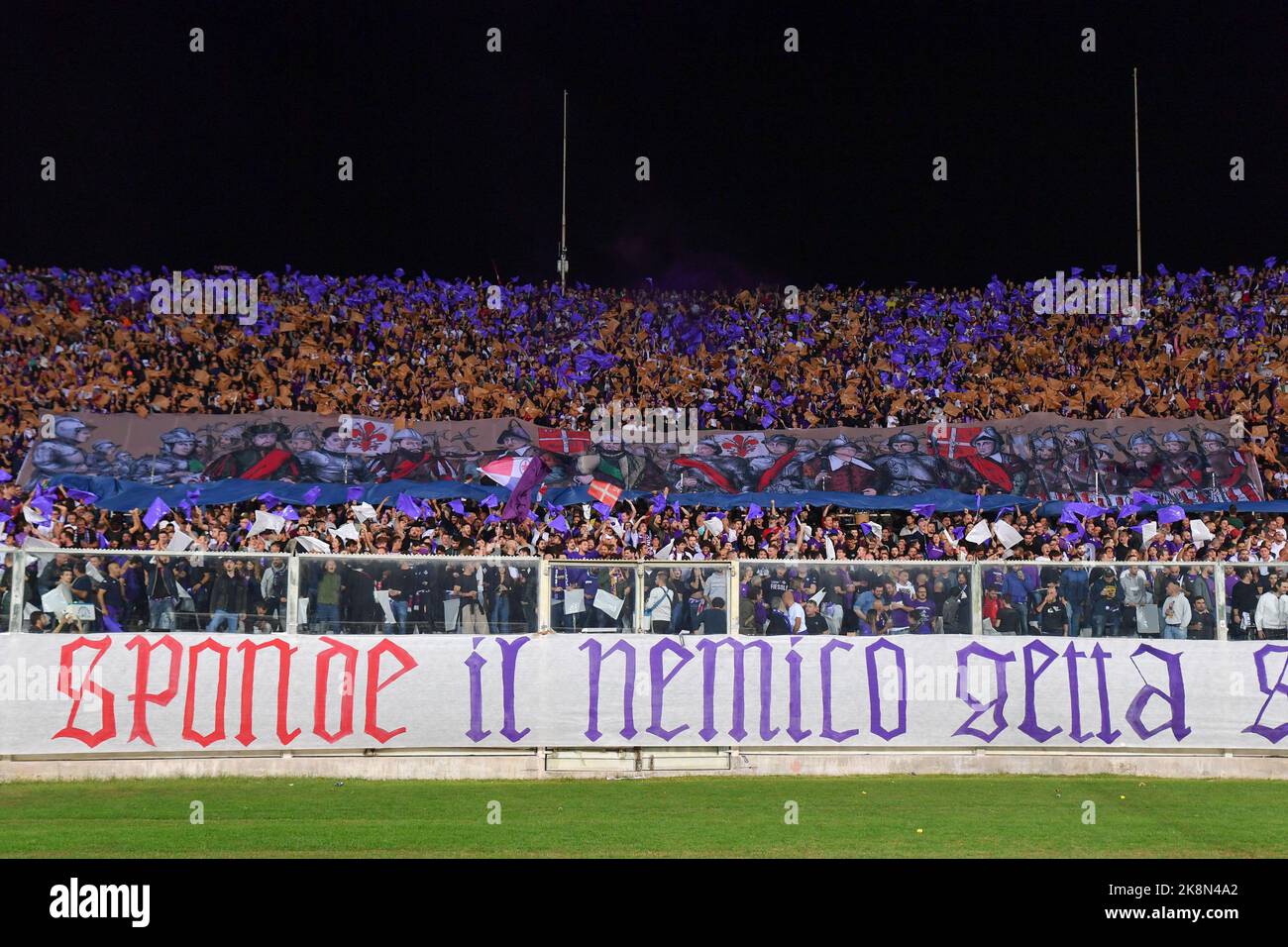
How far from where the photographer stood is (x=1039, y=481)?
1039 inches

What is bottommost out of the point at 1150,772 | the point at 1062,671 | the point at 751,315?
the point at 1150,772

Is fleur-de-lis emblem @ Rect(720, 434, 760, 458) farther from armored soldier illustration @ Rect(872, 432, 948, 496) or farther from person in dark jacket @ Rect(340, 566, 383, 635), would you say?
person in dark jacket @ Rect(340, 566, 383, 635)

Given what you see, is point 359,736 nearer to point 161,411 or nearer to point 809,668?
point 809,668

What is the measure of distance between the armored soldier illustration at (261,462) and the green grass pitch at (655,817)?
13952 millimetres

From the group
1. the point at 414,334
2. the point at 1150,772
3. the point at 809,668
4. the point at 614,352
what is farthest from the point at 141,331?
the point at 1150,772

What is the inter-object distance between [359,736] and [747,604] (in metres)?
4.29

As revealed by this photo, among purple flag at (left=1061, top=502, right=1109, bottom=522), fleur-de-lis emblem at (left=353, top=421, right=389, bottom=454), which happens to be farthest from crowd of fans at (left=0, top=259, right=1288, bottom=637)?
fleur-de-lis emblem at (left=353, top=421, right=389, bottom=454)

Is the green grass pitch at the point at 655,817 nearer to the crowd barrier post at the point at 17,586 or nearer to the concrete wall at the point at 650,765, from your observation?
the concrete wall at the point at 650,765

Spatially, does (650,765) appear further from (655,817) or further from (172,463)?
(172,463)

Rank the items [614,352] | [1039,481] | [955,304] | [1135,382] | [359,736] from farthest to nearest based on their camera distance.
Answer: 1. [955,304]
2. [614,352]
3. [1135,382]
4. [1039,481]
5. [359,736]

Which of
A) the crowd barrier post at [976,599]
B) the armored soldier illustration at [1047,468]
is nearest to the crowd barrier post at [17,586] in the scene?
the crowd barrier post at [976,599]

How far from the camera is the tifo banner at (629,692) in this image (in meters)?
13.1

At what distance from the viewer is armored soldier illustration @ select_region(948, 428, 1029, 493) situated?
86.7 feet

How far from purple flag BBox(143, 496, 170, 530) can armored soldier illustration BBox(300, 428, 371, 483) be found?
3049 millimetres
